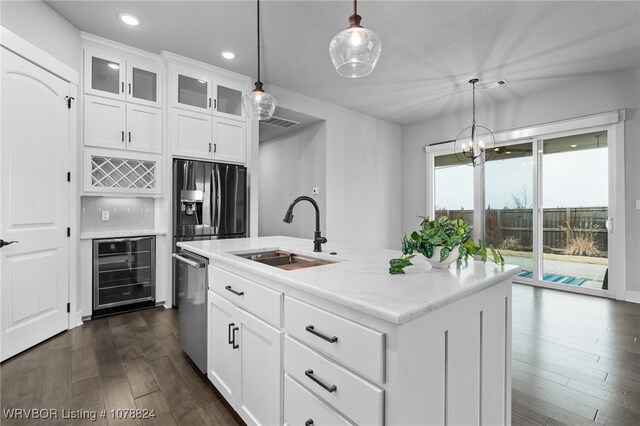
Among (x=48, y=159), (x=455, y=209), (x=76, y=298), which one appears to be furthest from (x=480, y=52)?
(x=76, y=298)

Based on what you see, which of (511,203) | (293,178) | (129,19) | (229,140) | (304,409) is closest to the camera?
(304,409)

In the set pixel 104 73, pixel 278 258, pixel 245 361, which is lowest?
pixel 245 361

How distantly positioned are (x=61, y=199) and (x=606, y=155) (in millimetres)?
6348

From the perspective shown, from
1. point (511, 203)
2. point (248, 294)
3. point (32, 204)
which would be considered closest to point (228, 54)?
point (32, 204)

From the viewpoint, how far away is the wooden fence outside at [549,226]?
426 cm

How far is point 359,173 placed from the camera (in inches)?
225

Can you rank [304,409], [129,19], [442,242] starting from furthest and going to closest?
[129,19] < [442,242] < [304,409]

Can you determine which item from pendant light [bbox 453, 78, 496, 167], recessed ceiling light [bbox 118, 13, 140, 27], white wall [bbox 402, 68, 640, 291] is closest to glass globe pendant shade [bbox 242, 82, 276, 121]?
recessed ceiling light [bbox 118, 13, 140, 27]

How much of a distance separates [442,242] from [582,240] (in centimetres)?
443

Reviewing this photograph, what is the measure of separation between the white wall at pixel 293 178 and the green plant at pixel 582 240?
3.57m

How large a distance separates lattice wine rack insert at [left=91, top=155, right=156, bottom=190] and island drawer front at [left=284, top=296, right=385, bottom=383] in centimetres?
304

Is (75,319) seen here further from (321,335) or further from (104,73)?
(321,335)

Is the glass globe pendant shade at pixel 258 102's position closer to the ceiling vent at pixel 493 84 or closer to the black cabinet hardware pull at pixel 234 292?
the black cabinet hardware pull at pixel 234 292

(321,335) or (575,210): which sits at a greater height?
(575,210)
